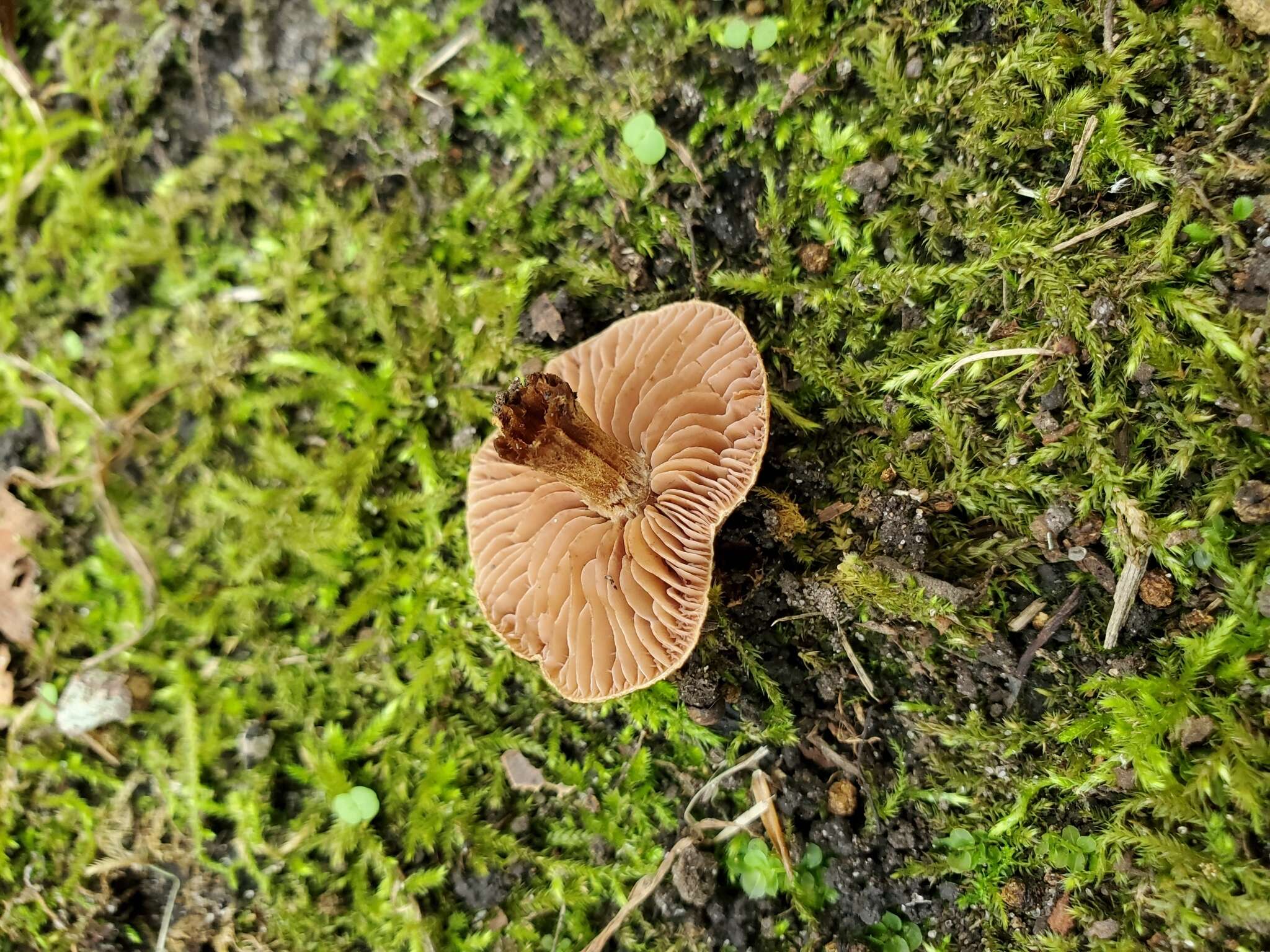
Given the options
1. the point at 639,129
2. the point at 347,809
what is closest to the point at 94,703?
the point at 347,809

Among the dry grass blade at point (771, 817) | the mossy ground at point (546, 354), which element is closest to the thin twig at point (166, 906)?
the mossy ground at point (546, 354)

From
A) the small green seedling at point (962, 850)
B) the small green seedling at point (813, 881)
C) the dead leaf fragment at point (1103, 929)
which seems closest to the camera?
the dead leaf fragment at point (1103, 929)

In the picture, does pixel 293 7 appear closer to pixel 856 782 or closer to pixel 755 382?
pixel 755 382

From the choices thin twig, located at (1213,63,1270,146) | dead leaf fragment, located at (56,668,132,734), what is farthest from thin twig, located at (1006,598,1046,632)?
dead leaf fragment, located at (56,668,132,734)

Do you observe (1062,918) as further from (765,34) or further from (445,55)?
(445,55)

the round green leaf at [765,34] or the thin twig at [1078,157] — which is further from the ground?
the round green leaf at [765,34]

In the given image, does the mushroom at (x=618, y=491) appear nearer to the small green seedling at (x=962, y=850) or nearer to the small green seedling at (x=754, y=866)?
the small green seedling at (x=754, y=866)

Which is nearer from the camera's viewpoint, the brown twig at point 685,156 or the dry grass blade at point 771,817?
the dry grass blade at point 771,817

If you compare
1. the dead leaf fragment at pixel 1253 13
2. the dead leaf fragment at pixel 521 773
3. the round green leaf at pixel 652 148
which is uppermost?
the round green leaf at pixel 652 148
